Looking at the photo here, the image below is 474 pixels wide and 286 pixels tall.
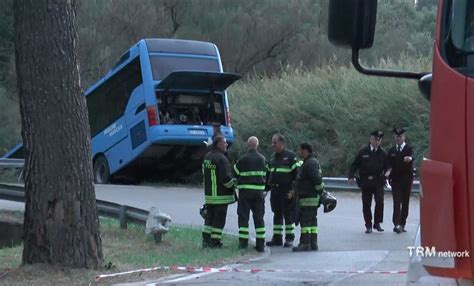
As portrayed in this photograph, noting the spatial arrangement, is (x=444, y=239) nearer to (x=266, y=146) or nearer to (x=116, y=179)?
(x=116, y=179)

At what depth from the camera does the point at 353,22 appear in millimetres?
5043

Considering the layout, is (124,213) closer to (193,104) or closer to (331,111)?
(193,104)

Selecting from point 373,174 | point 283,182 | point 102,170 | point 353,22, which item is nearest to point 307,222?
point 283,182

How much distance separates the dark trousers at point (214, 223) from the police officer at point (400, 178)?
3.99 metres

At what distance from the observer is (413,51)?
38812 millimetres

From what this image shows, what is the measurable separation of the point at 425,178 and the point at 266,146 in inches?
1074

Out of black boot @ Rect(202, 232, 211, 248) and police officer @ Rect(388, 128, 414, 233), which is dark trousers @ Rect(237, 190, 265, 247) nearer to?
black boot @ Rect(202, 232, 211, 248)

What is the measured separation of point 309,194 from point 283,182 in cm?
59

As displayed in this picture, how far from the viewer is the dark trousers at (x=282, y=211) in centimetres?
1558

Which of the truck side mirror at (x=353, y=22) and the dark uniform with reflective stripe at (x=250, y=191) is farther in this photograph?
the dark uniform with reflective stripe at (x=250, y=191)

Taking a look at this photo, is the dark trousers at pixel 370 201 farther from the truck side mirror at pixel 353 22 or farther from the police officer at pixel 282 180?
the truck side mirror at pixel 353 22

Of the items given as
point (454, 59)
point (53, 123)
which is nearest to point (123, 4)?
point (53, 123)

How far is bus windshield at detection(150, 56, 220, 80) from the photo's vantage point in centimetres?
2658

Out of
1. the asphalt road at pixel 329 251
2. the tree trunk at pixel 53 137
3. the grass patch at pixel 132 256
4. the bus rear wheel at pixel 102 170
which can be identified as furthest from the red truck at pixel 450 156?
the bus rear wheel at pixel 102 170
